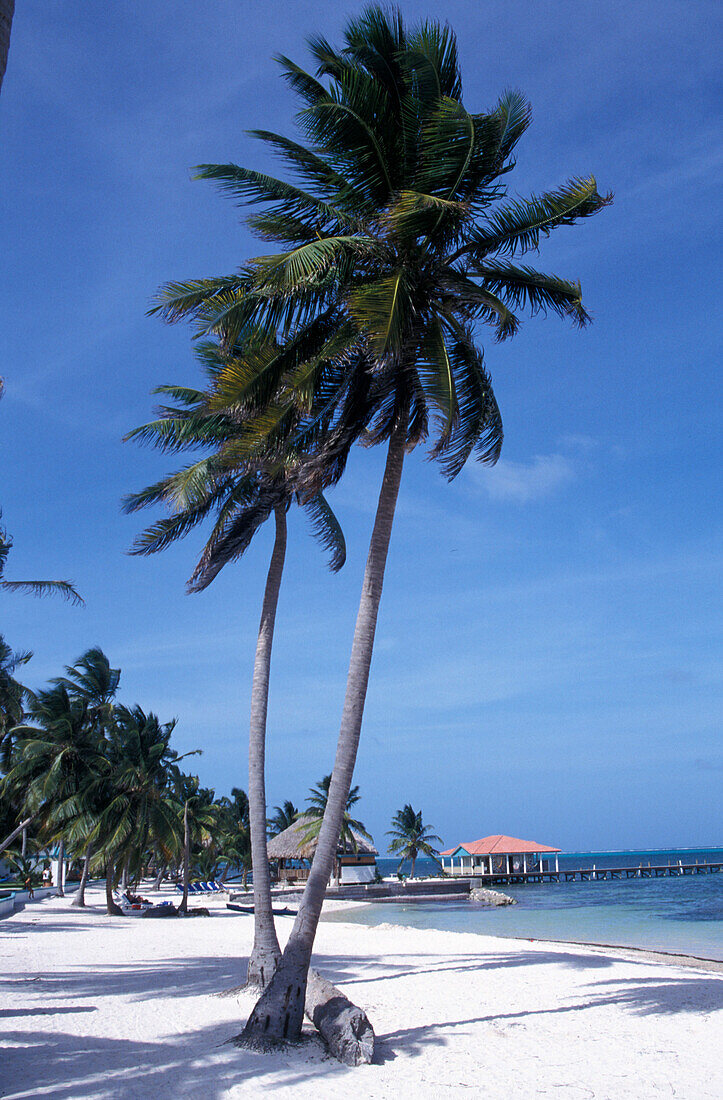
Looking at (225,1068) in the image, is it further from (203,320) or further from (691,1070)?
(203,320)

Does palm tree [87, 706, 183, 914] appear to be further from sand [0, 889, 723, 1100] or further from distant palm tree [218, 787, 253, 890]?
distant palm tree [218, 787, 253, 890]

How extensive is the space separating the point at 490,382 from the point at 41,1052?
899cm

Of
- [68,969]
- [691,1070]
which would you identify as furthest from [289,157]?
[68,969]

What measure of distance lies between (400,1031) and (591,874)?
299ft

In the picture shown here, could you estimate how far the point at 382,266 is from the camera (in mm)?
9711

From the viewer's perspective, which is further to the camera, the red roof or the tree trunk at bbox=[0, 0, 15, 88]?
the red roof

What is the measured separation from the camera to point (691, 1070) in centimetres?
746

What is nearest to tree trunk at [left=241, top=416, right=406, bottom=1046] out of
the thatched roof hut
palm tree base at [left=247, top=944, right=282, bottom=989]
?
palm tree base at [left=247, top=944, right=282, bottom=989]

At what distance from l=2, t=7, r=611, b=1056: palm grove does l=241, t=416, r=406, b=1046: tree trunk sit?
17 millimetres

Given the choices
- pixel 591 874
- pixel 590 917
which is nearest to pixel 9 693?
pixel 590 917

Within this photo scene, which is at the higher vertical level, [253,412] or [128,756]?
[253,412]

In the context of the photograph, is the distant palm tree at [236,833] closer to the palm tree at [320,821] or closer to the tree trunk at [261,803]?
the palm tree at [320,821]

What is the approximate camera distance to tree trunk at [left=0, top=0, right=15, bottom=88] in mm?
4828

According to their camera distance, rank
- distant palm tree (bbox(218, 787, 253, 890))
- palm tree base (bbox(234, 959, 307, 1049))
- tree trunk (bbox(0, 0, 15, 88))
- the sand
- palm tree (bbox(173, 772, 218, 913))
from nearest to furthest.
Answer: tree trunk (bbox(0, 0, 15, 88)) < the sand < palm tree base (bbox(234, 959, 307, 1049)) < palm tree (bbox(173, 772, 218, 913)) < distant palm tree (bbox(218, 787, 253, 890))
